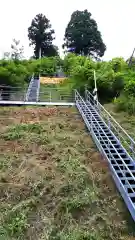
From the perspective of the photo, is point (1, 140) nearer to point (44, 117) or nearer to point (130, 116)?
point (44, 117)

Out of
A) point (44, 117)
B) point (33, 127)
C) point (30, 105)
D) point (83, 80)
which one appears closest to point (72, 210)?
point (33, 127)

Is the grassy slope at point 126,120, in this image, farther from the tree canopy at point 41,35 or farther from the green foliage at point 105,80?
the tree canopy at point 41,35

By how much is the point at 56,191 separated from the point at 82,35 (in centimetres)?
4191

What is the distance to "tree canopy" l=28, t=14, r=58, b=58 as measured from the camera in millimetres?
46719

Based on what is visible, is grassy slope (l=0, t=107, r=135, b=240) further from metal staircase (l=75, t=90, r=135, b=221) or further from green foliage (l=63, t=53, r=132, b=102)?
green foliage (l=63, t=53, r=132, b=102)

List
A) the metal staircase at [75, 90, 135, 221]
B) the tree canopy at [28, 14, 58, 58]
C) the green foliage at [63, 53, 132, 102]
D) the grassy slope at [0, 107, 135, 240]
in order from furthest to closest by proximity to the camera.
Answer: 1. the tree canopy at [28, 14, 58, 58]
2. the green foliage at [63, 53, 132, 102]
3. the metal staircase at [75, 90, 135, 221]
4. the grassy slope at [0, 107, 135, 240]

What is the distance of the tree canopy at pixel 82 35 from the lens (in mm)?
47334

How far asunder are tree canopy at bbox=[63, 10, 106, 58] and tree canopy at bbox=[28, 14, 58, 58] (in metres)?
2.79

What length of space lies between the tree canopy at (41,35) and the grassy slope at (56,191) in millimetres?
36493

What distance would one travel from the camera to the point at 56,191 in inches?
324

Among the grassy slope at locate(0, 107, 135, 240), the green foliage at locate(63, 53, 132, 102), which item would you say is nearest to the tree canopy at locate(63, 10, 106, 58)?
the green foliage at locate(63, 53, 132, 102)

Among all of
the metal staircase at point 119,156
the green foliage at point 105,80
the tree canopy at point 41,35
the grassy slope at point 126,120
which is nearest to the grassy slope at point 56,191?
the metal staircase at point 119,156

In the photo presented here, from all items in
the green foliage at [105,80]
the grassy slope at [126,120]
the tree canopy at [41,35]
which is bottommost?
the grassy slope at [126,120]

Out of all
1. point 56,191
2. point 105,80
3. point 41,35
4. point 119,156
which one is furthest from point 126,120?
point 41,35
